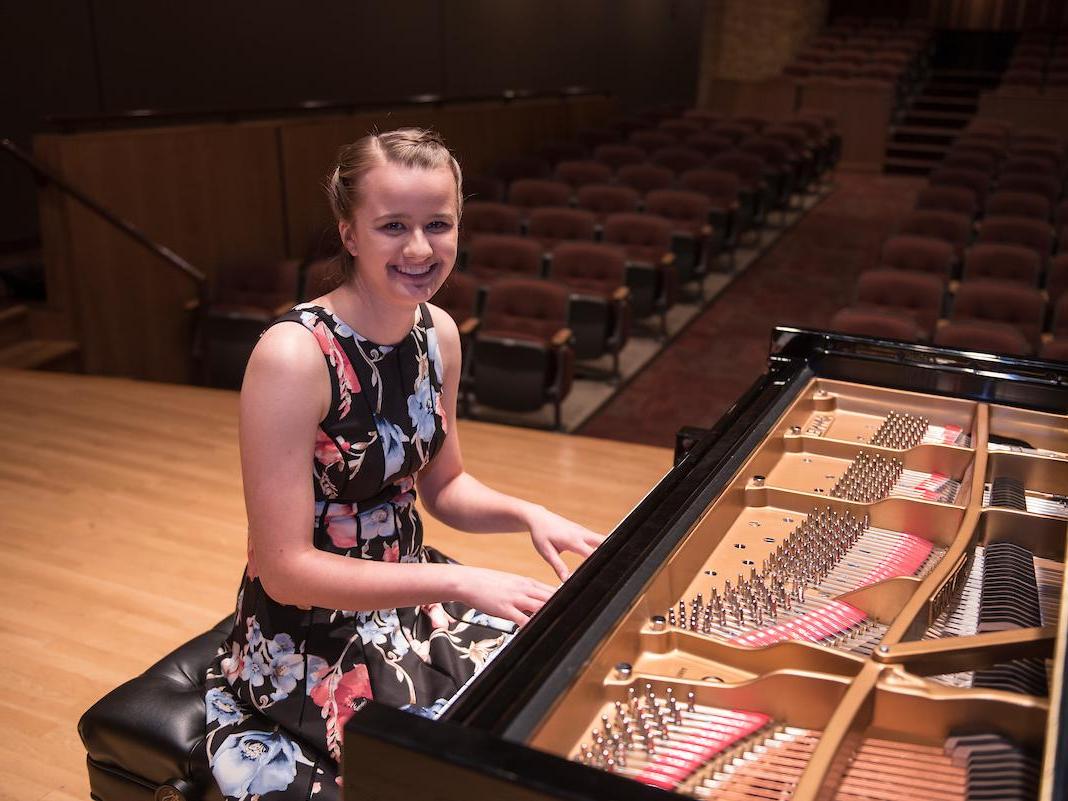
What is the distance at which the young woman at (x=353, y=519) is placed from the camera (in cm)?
121

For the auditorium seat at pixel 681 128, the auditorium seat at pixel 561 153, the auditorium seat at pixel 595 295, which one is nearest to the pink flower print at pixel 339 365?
the auditorium seat at pixel 595 295

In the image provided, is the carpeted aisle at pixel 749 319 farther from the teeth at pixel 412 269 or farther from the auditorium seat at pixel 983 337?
the teeth at pixel 412 269

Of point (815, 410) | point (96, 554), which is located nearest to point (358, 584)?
point (815, 410)

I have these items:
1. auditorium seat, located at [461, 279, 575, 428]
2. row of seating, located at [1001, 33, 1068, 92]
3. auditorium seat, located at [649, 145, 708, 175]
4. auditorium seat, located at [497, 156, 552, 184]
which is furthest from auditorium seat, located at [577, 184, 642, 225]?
row of seating, located at [1001, 33, 1068, 92]

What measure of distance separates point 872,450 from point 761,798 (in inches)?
32.9

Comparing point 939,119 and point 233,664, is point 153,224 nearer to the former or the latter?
point 233,664

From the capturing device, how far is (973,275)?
15.1 ft

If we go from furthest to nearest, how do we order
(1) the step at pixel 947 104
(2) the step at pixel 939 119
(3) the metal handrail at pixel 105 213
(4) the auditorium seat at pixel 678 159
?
1. (1) the step at pixel 947 104
2. (2) the step at pixel 939 119
3. (4) the auditorium seat at pixel 678 159
4. (3) the metal handrail at pixel 105 213

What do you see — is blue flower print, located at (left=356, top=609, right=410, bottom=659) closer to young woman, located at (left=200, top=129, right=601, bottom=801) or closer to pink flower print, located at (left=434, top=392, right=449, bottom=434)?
young woman, located at (left=200, top=129, right=601, bottom=801)

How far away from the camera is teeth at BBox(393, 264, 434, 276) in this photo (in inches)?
49.3

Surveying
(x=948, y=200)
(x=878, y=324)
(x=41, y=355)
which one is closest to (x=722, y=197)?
(x=948, y=200)

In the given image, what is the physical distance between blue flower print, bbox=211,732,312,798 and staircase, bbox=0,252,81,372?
3612 mm

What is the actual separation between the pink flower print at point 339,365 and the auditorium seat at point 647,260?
3.68 meters

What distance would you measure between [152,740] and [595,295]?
337cm
